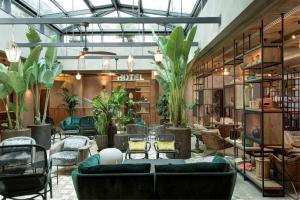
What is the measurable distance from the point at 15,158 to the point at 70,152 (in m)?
1.37

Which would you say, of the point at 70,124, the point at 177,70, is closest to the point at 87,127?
the point at 70,124

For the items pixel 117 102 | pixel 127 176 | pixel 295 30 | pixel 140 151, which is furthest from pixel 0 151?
pixel 295 30

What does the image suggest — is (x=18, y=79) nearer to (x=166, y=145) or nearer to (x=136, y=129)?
(x=136, y=129)

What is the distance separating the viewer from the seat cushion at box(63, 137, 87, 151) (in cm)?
624

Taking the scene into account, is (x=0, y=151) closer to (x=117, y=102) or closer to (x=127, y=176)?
(x=127, y=176)

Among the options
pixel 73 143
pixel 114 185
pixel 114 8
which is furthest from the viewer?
pixel 114 8

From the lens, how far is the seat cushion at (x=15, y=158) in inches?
185

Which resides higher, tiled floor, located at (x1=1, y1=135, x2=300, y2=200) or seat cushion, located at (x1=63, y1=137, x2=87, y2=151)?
seat cushion, located at (x1=63, y1=137, x2=87, y2=151)

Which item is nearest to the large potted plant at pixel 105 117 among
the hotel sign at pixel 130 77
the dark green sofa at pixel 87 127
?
the dark green sofa at pixel 87 127

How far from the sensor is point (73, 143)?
20.7 ft

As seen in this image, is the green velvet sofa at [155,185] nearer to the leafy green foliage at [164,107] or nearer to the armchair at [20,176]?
the armchair at [20,176]

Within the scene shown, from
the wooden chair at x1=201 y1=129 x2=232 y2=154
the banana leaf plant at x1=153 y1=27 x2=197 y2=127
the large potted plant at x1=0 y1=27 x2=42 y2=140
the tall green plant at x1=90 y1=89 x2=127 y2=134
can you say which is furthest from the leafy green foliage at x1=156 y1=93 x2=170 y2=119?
the large potted plant at x1=0 y1=27 x2=42 y2=140

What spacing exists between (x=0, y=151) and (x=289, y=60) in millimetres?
7761

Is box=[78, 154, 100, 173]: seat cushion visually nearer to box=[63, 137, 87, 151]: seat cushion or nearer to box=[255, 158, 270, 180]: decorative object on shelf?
box=[63, 137, 87, 151]: seat cushion
